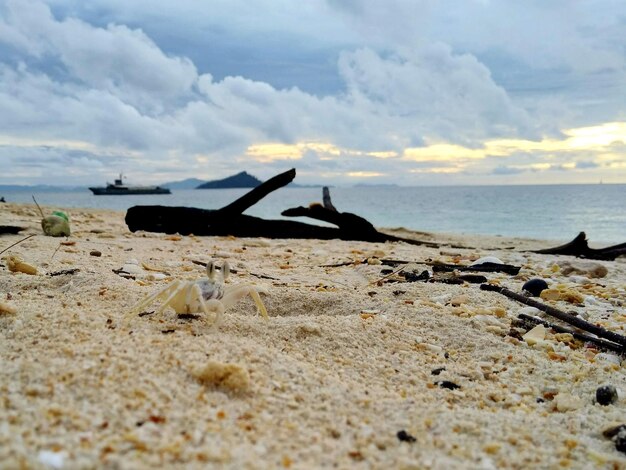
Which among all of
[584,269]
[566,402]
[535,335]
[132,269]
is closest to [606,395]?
[566,402]

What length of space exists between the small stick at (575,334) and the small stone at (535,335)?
79 millimetres

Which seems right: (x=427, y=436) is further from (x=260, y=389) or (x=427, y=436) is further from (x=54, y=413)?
(x=54, y=413)

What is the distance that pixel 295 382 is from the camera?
2252 millimetres

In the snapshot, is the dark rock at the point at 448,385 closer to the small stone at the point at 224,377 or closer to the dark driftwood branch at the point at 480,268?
the small stone at the point at 224,377

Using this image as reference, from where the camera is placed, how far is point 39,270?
4250 millimetres

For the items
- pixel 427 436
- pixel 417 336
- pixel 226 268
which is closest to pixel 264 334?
pixel 226 268

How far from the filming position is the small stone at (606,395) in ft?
7.95

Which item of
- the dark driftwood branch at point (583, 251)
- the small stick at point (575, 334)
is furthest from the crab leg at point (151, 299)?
the dark driftwood branch at point (583, 251)

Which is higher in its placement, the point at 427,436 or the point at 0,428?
the point at 0,428

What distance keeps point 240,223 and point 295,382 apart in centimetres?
653

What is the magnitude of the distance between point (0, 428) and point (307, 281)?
11.2 feet

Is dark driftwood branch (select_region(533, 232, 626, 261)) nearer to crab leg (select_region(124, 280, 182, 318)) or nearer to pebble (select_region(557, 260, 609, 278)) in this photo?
pebble (select_region(557, 260, 609, 278))

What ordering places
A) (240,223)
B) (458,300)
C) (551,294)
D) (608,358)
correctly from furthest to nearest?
(240,223), (551,294), (458,300), (608,358)

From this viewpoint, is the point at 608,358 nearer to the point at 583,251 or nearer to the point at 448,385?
the point at 448,385
